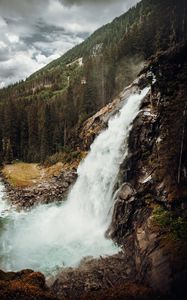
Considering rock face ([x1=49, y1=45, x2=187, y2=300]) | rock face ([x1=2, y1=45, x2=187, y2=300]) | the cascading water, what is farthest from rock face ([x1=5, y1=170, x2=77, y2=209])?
rock face ([x1=2, y1=45, x2=187, y2=300])

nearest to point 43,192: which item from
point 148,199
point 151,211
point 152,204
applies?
point 148,199

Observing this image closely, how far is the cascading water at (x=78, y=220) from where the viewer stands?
31.0m

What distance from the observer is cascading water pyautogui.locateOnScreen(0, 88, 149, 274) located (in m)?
31.0

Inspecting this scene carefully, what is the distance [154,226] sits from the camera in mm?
28656

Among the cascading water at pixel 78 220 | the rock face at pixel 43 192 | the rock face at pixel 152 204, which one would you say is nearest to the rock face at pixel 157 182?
the rock face at pixel 152 204

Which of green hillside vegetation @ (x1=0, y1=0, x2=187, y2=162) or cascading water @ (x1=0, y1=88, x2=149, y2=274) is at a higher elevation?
green hillside vegetation @ (x1=0, y1=0, x2=187, y2=162)

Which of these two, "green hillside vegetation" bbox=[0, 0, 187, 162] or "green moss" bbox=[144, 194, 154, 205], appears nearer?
"green moss" bbox=[144, 194, 154, 205]

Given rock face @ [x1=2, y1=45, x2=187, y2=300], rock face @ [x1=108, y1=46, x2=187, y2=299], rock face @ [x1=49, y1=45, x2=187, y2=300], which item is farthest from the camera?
rock face @ [x1=108, y1=46, x2=187, y2=299]

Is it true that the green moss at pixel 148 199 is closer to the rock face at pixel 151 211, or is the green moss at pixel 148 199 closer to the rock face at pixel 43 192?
the rock face at pixel 151 211

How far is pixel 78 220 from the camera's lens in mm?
39312

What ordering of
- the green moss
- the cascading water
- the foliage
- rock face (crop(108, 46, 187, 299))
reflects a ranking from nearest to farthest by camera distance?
1. rock face (crop(108, 46, 187, 299))
2. the foliage
3. the cascading water
4. the green moss

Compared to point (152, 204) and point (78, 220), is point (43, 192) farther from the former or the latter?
point (152, 204)

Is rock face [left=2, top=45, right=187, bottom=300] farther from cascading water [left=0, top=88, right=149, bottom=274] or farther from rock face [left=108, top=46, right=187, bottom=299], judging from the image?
cascading water [left=0, top=88, right=149, bottom=274]

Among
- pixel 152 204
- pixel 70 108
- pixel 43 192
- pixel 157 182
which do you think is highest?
pixel 70 108
